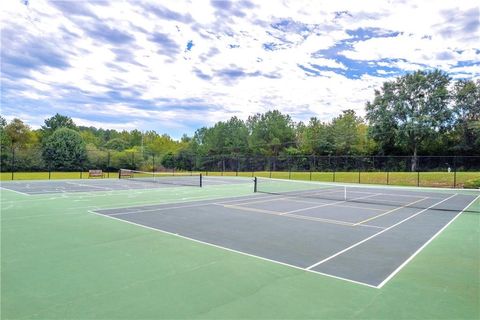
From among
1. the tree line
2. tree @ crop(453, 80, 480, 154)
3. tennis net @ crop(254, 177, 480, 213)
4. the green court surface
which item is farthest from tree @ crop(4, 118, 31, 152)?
tree @ crop(453, 80, 480, 154)

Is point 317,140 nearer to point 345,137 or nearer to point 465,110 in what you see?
point 345,137

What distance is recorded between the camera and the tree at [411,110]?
47844 millimetres

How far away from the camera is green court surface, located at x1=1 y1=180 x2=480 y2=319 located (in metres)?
4.22

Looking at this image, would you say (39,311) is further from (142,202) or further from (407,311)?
(142,202)

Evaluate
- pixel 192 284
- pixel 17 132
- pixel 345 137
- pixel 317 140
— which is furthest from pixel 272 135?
pixel 192 284

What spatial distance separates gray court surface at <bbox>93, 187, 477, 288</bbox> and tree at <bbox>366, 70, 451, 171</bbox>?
3622 cm

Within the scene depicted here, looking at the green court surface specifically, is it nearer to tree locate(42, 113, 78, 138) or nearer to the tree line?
the tree line

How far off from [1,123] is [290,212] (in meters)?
68.5

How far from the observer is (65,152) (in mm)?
41969

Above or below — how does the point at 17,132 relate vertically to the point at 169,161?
above

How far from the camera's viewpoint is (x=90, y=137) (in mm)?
81562

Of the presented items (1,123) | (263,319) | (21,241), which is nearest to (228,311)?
(263,319)

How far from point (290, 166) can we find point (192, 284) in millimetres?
40148

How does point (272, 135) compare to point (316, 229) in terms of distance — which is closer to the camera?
point (316, 229)
